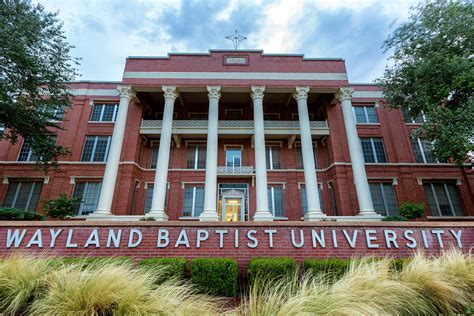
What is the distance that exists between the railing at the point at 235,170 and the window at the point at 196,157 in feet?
5.78

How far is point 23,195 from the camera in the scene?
17172 millimetres

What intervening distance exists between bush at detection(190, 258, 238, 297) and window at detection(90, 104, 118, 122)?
17912 mm

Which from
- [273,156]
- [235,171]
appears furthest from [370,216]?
[235,171]

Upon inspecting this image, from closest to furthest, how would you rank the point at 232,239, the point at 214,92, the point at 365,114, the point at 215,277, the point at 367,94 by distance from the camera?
the point at 215,277 → the point at 232,239 → the point at 214,92 → the point at 365,114 → the point at 367,94

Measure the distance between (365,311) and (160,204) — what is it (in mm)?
11101

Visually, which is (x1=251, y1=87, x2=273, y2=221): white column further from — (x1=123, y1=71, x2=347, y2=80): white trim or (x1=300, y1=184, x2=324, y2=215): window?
(x1=300, y1=184, x2=324, y2=215): window

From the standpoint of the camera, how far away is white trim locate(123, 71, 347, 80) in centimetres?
1603

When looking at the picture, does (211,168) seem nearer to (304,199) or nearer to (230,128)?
(230,128)

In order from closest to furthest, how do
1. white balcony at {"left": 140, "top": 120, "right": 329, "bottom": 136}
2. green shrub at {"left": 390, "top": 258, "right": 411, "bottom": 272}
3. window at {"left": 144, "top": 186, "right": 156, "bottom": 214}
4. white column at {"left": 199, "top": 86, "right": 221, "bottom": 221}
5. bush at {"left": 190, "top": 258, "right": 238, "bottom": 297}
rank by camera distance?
bush at {"left": 190, "top": 258, "right": 238, "bottom": 297}
green shrub at {"left": 390, "top": 258, "right": 411, "bottom": 272}
white column at {"left": 199, "top": 86, "right": 221, "bottom": 221}
window at {"left": 144, "top": 186, "right": 156, "bottom": 214}
white balcony at {"left": 140, "top": 120, "right": 329, "bottom": 136}

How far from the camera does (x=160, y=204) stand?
41.3 feet

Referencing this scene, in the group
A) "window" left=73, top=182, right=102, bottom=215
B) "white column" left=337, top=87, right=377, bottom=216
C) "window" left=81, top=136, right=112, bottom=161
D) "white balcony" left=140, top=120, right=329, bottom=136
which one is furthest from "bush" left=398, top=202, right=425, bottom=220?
"window" left=81, top=136, right=112, bottom=161

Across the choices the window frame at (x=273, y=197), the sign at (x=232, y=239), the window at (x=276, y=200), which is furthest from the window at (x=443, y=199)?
the sign at (x=232, y=239)

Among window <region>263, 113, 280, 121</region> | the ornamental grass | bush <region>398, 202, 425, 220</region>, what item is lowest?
the ornamental grass

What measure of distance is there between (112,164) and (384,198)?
19551 mm
